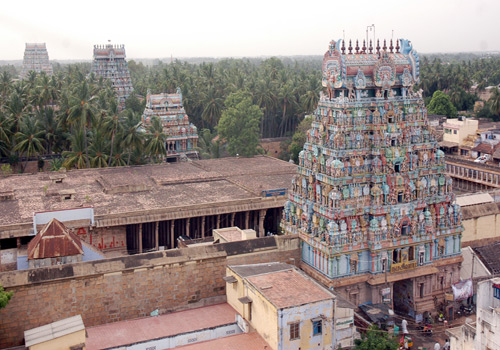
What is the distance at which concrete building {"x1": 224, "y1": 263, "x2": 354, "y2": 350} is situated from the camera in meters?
20.2

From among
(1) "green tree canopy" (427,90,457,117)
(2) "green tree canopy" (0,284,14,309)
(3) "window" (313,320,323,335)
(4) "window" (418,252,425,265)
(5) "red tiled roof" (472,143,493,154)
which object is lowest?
(3) "window" (313,320,323,335)

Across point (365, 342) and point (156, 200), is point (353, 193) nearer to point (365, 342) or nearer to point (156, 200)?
point (365, 342)

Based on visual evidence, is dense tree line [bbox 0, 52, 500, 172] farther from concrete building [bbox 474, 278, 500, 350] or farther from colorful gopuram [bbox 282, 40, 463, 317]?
concrete building [bbox 474, 278, 500, 350]

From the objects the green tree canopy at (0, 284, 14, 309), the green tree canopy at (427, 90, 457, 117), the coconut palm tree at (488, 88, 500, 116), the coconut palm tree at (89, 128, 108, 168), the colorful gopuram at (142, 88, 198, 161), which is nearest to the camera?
the green tree canopy at (0, 284, 14, 309)

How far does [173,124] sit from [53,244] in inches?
1355

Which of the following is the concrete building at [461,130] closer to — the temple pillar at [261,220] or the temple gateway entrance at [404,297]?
the temple pillar at [261,220]

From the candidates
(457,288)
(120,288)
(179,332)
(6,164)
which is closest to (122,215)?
(120,288)

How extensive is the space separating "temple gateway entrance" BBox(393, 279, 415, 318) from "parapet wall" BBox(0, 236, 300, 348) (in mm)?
4851

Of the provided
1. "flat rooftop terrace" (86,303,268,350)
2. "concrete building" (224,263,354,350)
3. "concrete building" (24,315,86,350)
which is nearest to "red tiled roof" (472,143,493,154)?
"concrete building" (224,263,354,350)

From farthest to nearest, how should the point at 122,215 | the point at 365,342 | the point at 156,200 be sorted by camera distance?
the point at 156,200
the point at 122,215
the point at 365,342

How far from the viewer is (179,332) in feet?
70.7

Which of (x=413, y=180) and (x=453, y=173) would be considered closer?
(x=413, y=180)

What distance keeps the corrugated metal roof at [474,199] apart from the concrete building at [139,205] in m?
10.6

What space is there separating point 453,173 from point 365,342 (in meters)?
31.3
